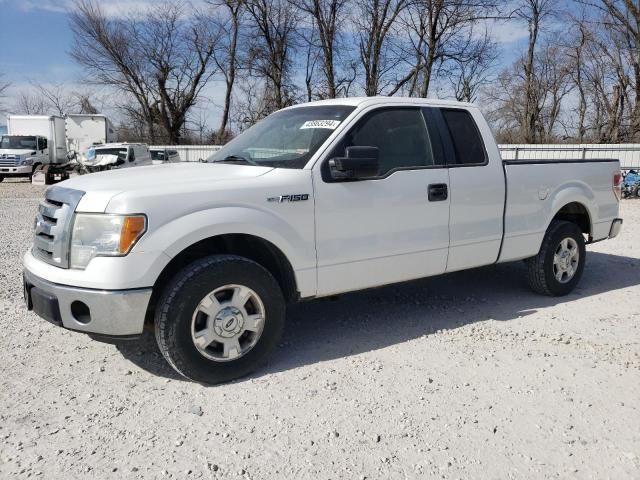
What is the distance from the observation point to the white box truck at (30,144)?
2327 centimetres

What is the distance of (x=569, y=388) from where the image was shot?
11.4ft

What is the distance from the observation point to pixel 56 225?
132 inches

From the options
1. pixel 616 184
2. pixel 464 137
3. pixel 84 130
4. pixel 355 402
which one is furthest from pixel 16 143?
pixel 355 402

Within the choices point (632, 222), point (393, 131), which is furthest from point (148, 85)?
point (393, 131)

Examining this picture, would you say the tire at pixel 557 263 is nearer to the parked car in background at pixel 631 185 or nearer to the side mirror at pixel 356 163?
the side mirror at pixel 356 163

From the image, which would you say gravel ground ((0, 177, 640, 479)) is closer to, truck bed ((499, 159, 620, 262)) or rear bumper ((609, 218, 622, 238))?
truck bed ((499, 159, 620, 262))

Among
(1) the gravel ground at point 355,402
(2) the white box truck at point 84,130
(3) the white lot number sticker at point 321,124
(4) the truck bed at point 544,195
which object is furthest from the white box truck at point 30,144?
(4) the truck bed at point 544,195

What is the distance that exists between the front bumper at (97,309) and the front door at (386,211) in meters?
1.26

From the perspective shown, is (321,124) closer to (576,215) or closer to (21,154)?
(576,215)

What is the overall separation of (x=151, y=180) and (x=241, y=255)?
0.78 meters

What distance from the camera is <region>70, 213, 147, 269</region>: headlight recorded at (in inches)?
123

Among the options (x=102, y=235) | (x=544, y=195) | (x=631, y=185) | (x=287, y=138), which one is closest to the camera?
(x=102, y=235)

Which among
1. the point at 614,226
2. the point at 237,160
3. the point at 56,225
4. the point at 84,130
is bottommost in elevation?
the point at 614,226

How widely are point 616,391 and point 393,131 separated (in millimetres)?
2385
